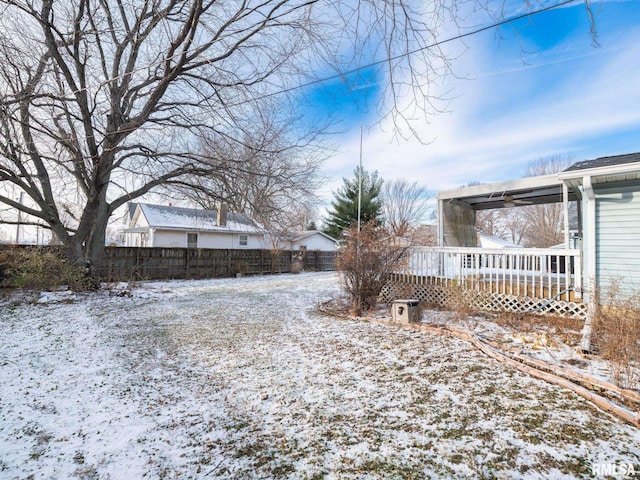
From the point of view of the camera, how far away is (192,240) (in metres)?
19.3

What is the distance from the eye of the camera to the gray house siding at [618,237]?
546 cm

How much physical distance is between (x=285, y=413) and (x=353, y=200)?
791 inches

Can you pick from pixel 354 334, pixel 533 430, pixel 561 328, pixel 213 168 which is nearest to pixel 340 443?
pixel 533 430

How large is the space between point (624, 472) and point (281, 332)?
4.14 meters

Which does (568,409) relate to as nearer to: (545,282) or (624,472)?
(624,472)

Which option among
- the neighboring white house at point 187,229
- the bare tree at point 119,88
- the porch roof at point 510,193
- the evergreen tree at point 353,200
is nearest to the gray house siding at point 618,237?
the porch roof at point 510,193

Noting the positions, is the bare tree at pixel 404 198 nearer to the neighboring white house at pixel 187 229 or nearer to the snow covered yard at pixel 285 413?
the neighboring white house at pixel 187 229

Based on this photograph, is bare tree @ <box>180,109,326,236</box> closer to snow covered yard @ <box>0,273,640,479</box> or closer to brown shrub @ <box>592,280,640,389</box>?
snow covered yard @ <box>0,273,640,479</box>

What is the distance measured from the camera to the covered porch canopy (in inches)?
324

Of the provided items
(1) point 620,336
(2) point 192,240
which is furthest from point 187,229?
(1) point 620,336

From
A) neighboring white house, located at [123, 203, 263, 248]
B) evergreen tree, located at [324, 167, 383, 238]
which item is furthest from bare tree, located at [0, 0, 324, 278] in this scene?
evergreen tree, located at [324, 167, 383, 238]

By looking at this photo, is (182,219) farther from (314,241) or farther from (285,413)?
(285,413)

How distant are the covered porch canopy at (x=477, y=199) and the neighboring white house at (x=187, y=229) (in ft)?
35.6

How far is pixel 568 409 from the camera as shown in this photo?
8.47 ft
